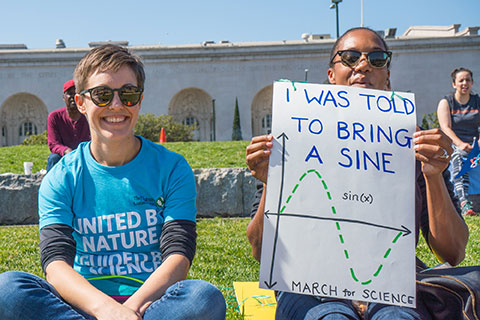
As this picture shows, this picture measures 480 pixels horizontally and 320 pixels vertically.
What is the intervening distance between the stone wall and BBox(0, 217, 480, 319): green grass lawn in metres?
0.61

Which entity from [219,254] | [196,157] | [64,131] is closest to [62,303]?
[219,254]

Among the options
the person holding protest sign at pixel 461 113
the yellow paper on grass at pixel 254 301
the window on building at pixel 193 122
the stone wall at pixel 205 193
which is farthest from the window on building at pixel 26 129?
the yellow paper on grass at pixel 254 301

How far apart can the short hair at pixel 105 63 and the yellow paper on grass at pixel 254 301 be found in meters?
1.57

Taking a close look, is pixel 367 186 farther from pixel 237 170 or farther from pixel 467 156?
pixel 467 156

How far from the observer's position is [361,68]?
8.09 ft

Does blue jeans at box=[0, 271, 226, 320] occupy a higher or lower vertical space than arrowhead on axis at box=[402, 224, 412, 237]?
lower

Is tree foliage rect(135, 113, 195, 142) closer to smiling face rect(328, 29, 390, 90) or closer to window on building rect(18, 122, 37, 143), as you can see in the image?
window on building rect(18, 122, 37, 143)

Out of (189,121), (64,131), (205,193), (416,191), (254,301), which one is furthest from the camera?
(189,121)

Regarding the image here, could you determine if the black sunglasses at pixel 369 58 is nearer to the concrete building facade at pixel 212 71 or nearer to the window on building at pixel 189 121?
the concrete building facade at pixel 212 71

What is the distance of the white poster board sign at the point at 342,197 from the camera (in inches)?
83.5

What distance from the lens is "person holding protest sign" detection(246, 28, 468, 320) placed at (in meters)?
2.10

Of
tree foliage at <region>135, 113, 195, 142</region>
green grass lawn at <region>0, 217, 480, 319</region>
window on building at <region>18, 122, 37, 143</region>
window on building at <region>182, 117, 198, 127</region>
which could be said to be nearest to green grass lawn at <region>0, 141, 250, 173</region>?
green grass lawn at <region>0, 217, 480, 319</region>

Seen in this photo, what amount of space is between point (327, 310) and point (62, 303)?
3.68 ft

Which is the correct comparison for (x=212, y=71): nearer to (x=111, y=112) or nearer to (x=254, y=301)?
(x=254, y=301)
